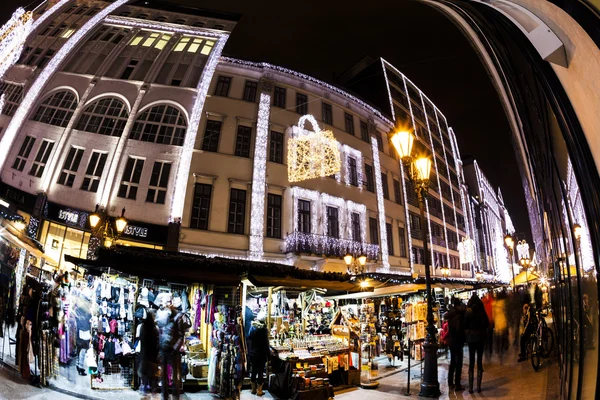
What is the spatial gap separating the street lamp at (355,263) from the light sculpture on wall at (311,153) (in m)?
0.76

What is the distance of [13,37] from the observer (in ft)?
8.48

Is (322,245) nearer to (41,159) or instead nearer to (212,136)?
(212,136)

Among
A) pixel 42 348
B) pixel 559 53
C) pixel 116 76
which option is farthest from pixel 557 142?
pixel 42 348

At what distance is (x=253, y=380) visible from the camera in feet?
12.4

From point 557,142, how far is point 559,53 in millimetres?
462

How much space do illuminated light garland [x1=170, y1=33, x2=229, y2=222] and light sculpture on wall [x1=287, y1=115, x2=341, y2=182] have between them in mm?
785

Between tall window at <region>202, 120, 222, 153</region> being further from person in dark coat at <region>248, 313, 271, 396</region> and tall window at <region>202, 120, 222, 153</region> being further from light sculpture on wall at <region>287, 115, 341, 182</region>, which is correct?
person in dark coat at <region>248, 313, 271, 396</region>

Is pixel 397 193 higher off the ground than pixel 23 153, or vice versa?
pixel 397 193

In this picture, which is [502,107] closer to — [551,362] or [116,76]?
[551,362]

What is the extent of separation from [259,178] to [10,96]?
70.6 inches

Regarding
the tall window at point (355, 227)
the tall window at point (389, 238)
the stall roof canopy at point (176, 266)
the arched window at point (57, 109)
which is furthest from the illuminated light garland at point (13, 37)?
the tall window at point (389, 238)

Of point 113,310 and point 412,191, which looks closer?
point 113,310

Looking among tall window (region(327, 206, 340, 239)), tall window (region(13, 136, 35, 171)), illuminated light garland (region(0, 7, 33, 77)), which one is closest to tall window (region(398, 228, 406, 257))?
tall window (region(327, 206, 340, 239))

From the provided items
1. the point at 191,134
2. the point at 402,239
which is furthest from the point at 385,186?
the point at 191,134
